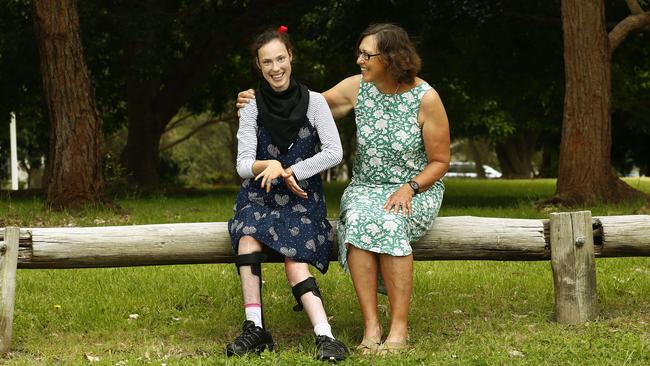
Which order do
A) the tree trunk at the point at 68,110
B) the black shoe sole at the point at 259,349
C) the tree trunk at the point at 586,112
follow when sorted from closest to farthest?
the black shoe sole at the point at 259,349 < the tree trunk at the point at 68,110 < the tree trunk at the point at 586,112

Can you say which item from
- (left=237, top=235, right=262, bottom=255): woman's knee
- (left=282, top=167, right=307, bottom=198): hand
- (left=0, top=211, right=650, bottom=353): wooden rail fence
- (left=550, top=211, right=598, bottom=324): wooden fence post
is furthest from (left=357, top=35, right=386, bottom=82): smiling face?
(left=550, top=211, right=598, bottom=324): wooden fence post

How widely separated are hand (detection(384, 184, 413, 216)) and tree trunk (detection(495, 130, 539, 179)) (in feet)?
109

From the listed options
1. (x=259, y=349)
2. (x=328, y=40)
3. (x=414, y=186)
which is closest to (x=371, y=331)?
(x=259, y=349)

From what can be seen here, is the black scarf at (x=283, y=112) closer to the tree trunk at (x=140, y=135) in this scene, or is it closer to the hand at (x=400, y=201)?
the hand at (x=400, y=201)

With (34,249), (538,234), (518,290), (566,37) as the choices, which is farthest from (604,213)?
(34,249)

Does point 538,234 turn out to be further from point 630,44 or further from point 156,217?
point 630,44

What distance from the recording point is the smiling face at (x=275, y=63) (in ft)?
17.1

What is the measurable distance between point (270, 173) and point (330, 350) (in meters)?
0.96

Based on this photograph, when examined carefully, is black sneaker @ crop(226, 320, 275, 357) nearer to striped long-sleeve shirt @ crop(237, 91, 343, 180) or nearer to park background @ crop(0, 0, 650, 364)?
park background @ crop(0, 0, 650, 364)

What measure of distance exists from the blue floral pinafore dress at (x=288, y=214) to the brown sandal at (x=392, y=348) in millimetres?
520

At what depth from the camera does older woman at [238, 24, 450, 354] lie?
16.6ft

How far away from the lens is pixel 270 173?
5.00 m

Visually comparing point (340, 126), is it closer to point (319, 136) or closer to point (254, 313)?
point (319, 136)

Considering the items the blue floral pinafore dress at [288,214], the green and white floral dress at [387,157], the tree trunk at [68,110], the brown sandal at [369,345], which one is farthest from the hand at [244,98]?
the tree trunk at [68,110]
